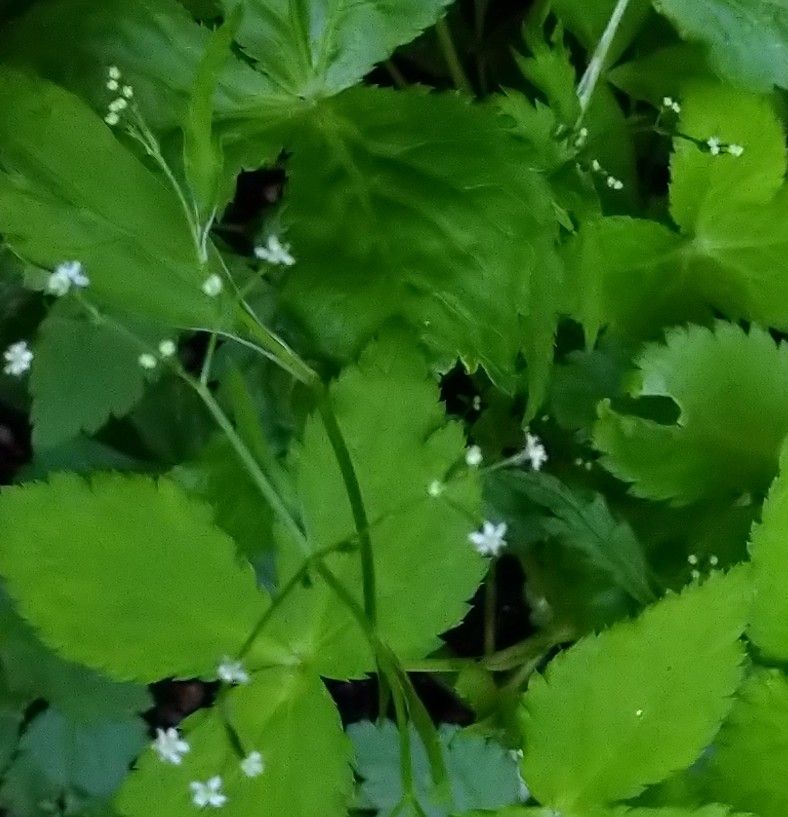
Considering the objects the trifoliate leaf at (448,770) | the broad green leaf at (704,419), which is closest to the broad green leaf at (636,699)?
the trifoliate leaf at (448,770)

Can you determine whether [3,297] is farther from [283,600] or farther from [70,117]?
[283,600]

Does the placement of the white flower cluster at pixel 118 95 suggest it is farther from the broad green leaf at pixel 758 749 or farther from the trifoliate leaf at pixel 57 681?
the broad green leaf at pixel 758 749

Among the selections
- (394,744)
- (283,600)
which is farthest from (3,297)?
(394,744)

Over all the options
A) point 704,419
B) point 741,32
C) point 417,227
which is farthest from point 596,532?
point 741,32

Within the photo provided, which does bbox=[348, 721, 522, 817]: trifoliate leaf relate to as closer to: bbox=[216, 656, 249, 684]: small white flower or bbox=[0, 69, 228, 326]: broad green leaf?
bbox=[216, 656, 249, 684]: small white flower

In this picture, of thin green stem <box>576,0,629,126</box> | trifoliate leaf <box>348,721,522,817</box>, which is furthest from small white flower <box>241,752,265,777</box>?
thin green stem <box>576,0,629,126</box>

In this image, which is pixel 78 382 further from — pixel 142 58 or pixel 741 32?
pixel 741 32

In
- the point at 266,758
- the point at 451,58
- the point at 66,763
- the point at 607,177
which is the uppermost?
the point at 451,58
